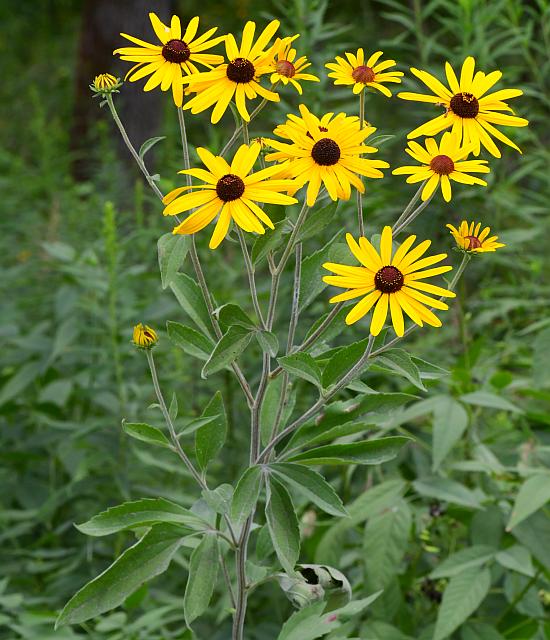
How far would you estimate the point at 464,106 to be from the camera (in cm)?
119

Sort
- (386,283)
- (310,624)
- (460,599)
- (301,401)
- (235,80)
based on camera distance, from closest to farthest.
→ (386,283) < (235,80) < (310,624) < (460,599) < (301,401)

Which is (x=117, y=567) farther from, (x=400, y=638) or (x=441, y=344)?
(x=441, y=344)

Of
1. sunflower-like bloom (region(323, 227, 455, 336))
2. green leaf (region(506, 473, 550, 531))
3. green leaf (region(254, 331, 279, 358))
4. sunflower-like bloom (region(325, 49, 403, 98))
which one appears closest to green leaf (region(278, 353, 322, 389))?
green leaf (region(254, 331, 279, 358))

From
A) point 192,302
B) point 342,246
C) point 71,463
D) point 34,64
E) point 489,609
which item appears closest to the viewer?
point 342,246

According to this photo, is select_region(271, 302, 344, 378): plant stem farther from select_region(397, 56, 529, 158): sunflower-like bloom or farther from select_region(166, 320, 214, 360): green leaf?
select_region(397, 56, 529, 158): sunflower-like bloom

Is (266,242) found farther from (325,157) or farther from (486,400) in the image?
(486,400)

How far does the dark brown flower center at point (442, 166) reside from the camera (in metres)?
1.15

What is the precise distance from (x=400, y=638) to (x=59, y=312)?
134cm

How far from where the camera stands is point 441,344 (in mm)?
3125

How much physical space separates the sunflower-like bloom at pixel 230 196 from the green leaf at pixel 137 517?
16.9 inches

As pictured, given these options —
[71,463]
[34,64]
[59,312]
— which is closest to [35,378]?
[59,312]

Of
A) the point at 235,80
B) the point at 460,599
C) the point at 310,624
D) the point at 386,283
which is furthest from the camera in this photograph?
the point at 460,599

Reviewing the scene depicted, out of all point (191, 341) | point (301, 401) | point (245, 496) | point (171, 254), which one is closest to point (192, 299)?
point (191, 341)

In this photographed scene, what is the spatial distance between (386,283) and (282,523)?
0.39 m
